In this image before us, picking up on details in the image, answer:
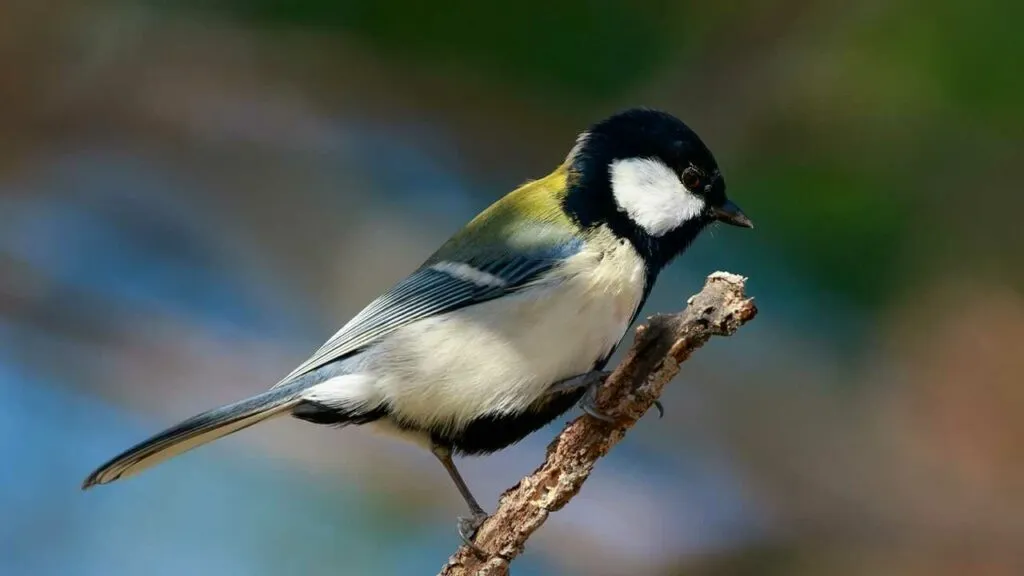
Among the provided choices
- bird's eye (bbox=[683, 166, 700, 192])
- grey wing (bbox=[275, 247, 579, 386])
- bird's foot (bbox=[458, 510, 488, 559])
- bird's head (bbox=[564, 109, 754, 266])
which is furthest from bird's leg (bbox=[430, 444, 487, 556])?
bird's eye (bbox=[683, 166, 700, 192])

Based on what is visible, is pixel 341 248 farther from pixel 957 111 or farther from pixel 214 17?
pixel 957 111

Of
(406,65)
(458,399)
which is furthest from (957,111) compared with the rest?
(458,399)

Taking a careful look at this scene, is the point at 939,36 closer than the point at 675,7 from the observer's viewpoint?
Yes

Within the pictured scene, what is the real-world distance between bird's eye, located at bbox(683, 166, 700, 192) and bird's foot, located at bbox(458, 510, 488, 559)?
1.70 feet

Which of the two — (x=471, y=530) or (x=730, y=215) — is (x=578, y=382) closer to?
(x=471, y=530)

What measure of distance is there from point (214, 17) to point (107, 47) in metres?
0.26

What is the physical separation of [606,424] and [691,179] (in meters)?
0.47

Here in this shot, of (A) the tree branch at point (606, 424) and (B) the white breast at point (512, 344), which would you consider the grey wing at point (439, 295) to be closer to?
(B) the white breast at point (512, 344)

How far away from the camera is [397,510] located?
2.18 m

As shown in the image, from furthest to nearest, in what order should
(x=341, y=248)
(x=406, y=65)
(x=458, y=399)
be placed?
(x=341, y=248) < (x=406, y=65) < (x=458, y=399)

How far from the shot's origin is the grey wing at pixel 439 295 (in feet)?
4.18

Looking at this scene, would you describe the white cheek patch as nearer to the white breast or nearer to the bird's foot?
the white breast

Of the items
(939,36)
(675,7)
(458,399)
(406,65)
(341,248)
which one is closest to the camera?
(458,399)

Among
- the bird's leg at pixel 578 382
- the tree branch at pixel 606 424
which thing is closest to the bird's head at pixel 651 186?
the bird's leg at pixel 578 382
